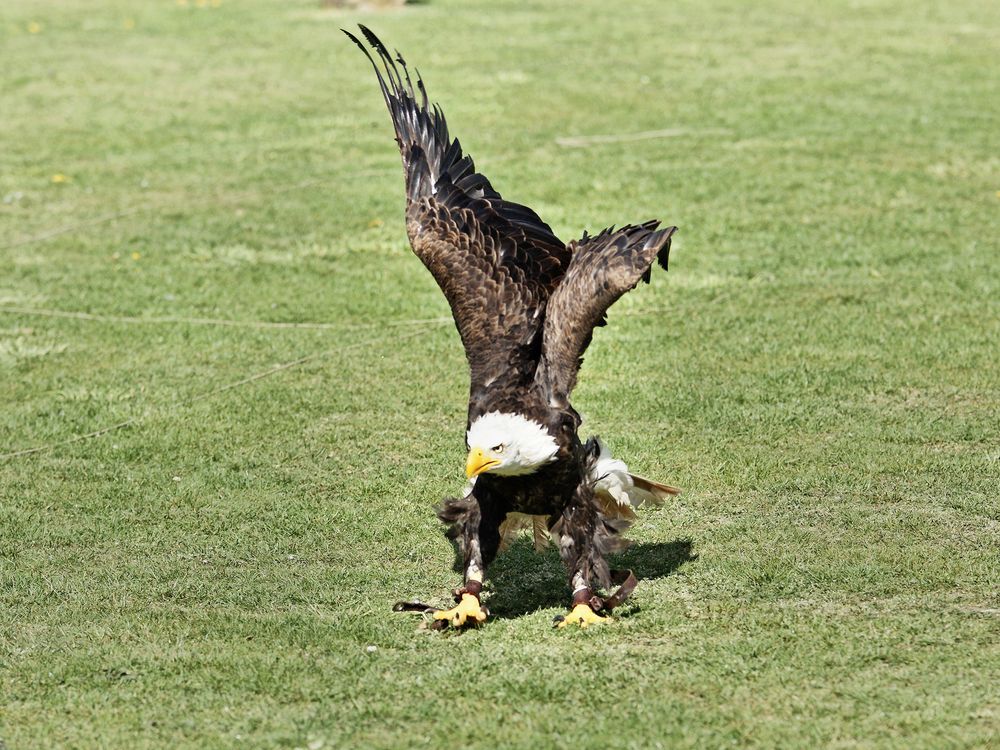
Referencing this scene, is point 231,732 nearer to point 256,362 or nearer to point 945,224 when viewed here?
point 256,362

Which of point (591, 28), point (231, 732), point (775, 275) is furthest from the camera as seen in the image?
point (591, 28)

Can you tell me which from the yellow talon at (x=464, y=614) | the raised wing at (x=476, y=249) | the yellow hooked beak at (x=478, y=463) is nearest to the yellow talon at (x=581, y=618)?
the yellow talon at (x=464, y=614)

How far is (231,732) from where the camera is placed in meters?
5.94

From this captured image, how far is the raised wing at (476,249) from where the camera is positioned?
24.3 ft

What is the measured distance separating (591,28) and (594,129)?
5.24m

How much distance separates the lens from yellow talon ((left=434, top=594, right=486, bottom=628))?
6.84 meters

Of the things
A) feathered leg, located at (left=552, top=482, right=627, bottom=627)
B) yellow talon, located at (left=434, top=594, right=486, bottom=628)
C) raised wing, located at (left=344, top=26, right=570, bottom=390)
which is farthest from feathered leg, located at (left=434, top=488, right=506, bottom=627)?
raised wing, located at (left=344, top=26, right=570, bottom=390)

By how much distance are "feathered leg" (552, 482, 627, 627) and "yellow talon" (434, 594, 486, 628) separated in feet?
1.47

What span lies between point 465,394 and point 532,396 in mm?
3367

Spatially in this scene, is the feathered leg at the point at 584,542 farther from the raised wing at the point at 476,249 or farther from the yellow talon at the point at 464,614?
the raised wing at the point at 476,249

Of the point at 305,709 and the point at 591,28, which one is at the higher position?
the point at 591,28

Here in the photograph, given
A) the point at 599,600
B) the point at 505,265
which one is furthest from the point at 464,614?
the point at 505,265

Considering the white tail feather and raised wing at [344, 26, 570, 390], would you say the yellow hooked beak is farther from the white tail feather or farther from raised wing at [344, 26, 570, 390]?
the white tail feather

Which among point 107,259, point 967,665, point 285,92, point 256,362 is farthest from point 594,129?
point 967,665
